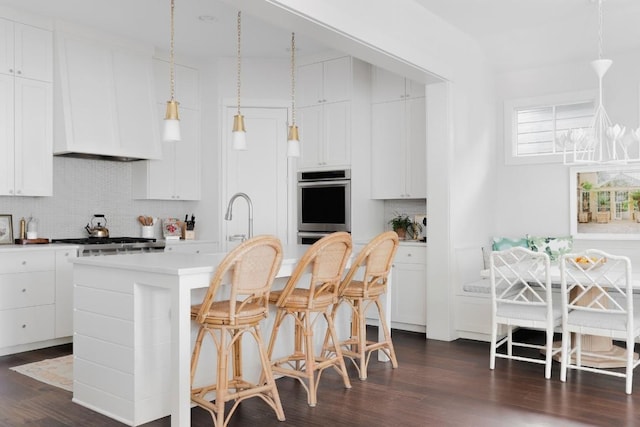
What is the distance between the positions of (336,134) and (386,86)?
698 millimetres

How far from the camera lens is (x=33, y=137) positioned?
4812mm

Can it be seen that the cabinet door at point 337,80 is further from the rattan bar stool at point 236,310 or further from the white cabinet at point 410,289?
the rattan bar stool at point 236,310

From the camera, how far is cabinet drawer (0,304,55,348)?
439 cm

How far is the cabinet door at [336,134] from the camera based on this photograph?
5.78 meters

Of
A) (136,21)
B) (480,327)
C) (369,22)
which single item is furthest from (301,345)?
(136,21)

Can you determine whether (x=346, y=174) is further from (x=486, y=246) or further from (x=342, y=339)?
(x=342, y=339)

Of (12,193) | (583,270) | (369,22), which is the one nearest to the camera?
(583,270)

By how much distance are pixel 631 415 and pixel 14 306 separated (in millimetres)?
4303

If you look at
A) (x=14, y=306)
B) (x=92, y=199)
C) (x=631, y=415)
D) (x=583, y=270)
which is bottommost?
(x=631, y=415)

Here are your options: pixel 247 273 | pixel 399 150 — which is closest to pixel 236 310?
pixel 247 273

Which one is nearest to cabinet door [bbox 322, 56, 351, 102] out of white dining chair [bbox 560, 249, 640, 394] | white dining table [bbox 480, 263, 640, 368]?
white dining table [bbox 480, 263, 640, 368]

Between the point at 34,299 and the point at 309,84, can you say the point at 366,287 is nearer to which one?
the point at 34,299

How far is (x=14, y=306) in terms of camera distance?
4.43 metres

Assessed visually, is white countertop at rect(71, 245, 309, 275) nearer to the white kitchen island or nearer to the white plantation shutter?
the white kitchen island
